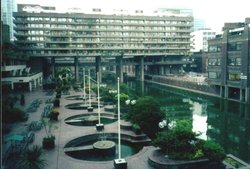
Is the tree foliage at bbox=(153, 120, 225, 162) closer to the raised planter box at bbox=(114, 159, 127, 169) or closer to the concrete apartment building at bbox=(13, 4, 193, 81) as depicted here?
the raised planter box at bbox=(114, 159, 127, 169)

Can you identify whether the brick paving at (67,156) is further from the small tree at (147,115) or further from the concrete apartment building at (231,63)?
the concrete apartment building at (231,63)

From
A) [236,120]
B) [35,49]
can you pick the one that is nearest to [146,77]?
[35,49]

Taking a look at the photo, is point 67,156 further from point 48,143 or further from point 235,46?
point 235,46

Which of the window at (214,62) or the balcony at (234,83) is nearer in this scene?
the balcony at (234,83)

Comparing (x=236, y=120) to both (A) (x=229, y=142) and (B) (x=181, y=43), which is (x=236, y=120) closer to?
(A) (x=229, y=142)

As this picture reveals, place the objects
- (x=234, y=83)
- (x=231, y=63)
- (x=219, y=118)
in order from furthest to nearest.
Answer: (x=231, y=63)
(x=234, y=83)
(x=219, y=118)

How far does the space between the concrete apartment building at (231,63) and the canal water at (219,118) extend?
3.60 meters

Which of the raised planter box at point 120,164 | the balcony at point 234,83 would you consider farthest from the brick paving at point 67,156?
the balcony at point 234,83

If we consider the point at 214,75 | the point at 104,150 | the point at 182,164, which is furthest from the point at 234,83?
the point at 182,164

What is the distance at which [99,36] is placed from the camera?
111 metres

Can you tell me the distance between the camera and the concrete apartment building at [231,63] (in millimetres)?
57531

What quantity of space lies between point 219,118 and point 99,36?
73515mm

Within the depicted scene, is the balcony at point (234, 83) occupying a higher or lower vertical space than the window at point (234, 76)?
lower

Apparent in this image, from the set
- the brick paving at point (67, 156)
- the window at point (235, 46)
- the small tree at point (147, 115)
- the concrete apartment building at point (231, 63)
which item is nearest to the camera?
the brick paving at point (67, 156)
